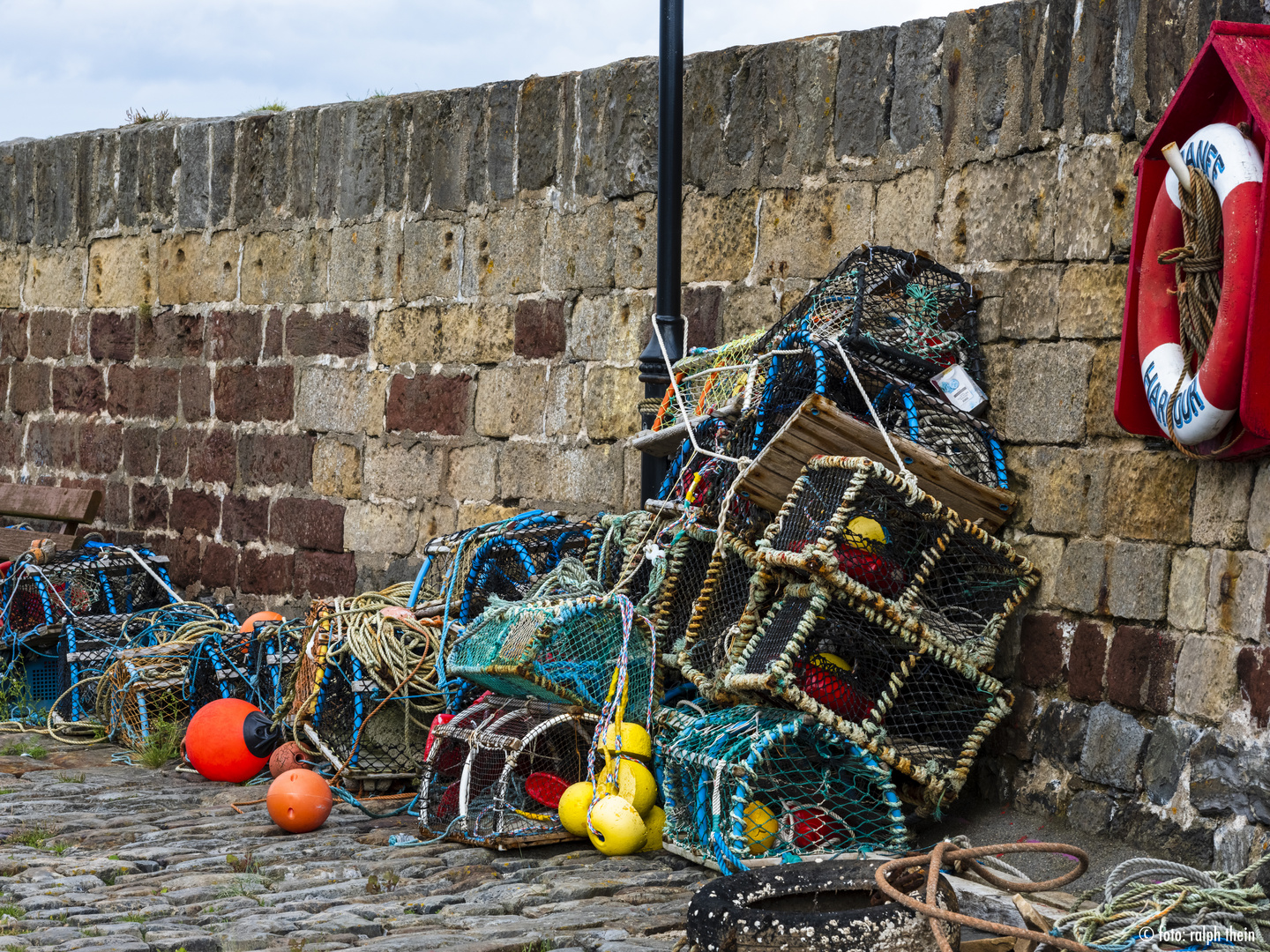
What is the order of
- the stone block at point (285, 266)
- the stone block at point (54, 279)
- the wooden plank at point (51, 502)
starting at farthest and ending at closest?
the stone block at point (54, 279)
the wooden plank at point (51, 502)
the stone block at point (285, 266)

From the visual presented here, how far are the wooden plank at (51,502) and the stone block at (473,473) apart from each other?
2.34m

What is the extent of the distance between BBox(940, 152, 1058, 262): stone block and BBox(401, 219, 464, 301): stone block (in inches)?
112

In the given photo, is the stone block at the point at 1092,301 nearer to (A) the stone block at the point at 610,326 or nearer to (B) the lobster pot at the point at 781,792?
(B) the lobster pot at the point at 781,792

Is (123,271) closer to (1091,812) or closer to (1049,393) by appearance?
(1049,393)

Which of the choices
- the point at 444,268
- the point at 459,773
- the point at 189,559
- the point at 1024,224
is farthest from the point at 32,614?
the point at 1024,224

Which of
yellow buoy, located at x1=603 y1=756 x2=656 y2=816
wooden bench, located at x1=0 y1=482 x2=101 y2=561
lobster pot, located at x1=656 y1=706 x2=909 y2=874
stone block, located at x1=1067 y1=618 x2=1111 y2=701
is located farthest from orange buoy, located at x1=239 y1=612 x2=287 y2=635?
stone block, located at x1=1067 y1=618 x2=1111 y2=701

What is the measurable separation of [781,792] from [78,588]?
437 centimetres

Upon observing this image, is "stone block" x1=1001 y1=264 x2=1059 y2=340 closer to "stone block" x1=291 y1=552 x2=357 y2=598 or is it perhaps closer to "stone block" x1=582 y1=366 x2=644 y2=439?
"stone block" x1=582 y1=366 x2=644 y2=439

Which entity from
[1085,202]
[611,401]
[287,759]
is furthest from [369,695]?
[1085,202]

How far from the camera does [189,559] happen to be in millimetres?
8617

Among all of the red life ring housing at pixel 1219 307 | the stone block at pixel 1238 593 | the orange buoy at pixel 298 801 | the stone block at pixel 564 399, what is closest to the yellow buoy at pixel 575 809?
the orange buoy at pixel 298 801

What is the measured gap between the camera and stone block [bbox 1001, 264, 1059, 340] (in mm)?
4812

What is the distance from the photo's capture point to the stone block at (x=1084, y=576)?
15.0 ft

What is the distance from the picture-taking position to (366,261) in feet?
25.2
